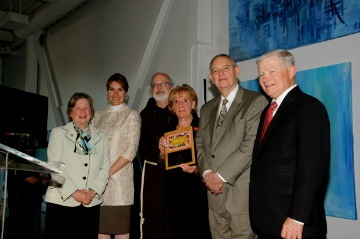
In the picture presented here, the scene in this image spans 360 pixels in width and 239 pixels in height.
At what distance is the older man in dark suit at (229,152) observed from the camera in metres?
2.23

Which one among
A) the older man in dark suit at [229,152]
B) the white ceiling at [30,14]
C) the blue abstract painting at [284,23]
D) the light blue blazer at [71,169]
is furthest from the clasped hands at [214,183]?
the white ceiling at [30,14]

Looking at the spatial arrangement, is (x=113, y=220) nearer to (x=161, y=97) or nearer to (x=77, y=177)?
(x=77, y=177)

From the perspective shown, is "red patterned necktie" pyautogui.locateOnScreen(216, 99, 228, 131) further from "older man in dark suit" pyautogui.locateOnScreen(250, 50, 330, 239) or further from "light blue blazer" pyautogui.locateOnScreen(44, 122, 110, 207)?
"light blue blazer" pyautogui.locateOnScreen(44, 122, 110, 207)

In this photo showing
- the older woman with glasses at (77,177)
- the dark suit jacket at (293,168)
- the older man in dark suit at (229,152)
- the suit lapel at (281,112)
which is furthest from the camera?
the older woman with glasses at (77,177)

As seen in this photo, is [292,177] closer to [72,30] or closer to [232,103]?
[232,103]

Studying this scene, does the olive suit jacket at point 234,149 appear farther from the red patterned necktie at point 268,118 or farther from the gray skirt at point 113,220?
the gray skirt at point 113,220

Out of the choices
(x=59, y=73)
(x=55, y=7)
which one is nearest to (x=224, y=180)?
(x=55, y=7)

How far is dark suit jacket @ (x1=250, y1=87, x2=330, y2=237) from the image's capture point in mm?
1659

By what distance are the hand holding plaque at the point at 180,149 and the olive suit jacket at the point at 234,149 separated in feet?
0.46

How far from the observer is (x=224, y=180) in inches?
88.4

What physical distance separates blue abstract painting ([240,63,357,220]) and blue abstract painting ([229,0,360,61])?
0.31 m

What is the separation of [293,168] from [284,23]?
71.3 inches

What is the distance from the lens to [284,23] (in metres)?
3.18

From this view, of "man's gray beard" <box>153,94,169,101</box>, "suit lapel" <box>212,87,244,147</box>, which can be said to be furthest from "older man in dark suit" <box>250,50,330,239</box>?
"man's gray beard" <box>153,94,169,101</box>
